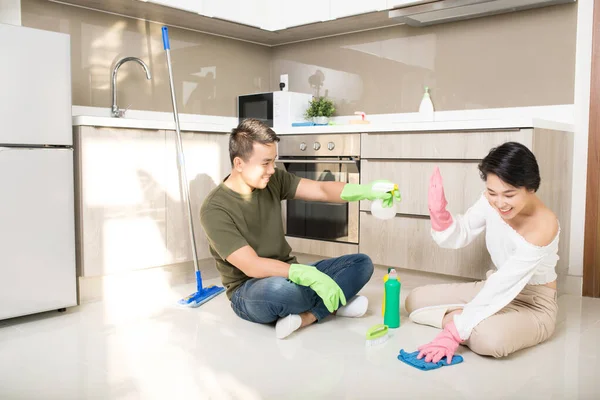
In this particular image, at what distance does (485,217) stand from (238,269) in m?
1.05

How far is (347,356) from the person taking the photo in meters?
2.09

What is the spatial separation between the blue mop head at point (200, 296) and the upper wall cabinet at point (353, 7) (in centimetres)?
182

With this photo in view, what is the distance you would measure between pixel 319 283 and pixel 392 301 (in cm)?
41

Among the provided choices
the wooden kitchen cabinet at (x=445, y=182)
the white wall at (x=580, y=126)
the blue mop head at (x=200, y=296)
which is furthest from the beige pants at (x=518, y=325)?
the blue mop head at (x=200, y=296)

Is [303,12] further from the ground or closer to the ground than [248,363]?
further from the ground

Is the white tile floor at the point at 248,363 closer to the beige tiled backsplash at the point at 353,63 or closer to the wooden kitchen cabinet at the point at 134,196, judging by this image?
the wooden kitchen cabinet at the point at 134,196

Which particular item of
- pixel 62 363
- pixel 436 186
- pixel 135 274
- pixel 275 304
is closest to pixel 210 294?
pixel 135 274

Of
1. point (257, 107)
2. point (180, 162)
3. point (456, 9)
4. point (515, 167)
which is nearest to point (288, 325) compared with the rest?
point (515, 167)

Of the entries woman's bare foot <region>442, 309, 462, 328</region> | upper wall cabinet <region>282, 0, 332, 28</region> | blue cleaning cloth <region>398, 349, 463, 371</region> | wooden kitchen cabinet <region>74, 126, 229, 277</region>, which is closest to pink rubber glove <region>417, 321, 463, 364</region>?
blue cleaning cloth <region>398, 349, 463, 371</region>

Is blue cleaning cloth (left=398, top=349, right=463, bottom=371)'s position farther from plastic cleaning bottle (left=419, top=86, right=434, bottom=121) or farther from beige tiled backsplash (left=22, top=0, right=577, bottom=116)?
plastic cleaning bottle (left=419, top=86, right=434, bottom=121)

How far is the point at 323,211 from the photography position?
11.6ft

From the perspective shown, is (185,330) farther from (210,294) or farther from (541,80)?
(541,80)

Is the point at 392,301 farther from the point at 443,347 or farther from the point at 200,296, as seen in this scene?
the point at 200,296

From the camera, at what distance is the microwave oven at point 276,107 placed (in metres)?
4.01
